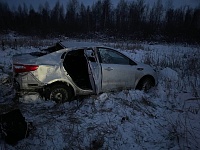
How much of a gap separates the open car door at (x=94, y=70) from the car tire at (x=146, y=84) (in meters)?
1.61

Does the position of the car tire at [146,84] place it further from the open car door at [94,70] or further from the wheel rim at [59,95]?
the wheel rim at [59,95]

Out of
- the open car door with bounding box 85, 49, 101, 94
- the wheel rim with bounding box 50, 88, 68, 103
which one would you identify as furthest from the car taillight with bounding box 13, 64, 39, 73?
the open car door with bounding box 85, 49, 101, 94

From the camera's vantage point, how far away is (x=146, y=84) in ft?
20.0

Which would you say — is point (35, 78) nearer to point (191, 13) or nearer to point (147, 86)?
point (147, 86)

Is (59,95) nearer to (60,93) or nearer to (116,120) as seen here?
(60,93)

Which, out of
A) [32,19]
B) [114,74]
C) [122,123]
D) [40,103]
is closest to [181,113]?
[122,123]

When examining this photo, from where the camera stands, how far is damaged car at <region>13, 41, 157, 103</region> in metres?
4.48

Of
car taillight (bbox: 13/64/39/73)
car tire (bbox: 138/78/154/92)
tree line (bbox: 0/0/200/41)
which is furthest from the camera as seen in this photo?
tree line (bbox: 0/0/200/41)

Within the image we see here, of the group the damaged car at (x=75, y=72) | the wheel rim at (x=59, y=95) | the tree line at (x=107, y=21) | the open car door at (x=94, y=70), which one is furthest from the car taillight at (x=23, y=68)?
the tree line at (x=107, y=21)

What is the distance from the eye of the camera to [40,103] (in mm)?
4781

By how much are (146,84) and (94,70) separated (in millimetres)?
2043

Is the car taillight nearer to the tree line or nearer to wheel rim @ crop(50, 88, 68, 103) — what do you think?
wheel rim @ crop(50, 88, 68, 103)

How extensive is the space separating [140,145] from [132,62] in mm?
2951

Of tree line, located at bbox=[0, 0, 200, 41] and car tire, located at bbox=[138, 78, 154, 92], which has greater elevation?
tree line, located at bbox=[0, 0, 200, 41]
